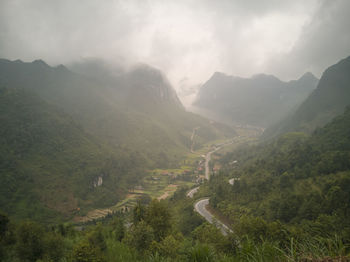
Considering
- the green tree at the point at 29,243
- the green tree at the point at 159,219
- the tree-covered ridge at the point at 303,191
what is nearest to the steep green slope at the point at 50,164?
the green tree at the point at 29,243

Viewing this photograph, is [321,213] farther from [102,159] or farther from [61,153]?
[61,153]

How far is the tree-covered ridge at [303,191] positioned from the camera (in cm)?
3475

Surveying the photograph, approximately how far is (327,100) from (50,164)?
20088cm

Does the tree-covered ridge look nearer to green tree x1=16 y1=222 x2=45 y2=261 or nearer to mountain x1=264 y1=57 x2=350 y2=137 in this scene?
green tree x1=16 y1=222 x2=45 y2=261

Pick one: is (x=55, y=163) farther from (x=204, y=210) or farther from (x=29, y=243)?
(x=29, y=243)

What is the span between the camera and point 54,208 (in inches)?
3206

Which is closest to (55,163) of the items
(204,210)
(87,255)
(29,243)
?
(204,210)

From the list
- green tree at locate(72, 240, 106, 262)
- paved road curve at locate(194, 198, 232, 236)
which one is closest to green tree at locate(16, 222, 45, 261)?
green tree at locate(72, 240, 106, 262)

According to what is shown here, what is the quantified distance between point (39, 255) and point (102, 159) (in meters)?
107

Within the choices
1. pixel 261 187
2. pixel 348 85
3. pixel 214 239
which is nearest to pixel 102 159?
pixel 261 187

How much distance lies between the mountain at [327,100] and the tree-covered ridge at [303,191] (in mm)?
73229

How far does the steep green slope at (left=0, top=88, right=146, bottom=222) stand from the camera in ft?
263

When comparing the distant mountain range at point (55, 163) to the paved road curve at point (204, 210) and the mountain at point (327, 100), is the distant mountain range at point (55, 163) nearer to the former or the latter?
the paved road curve at point (204, 210)

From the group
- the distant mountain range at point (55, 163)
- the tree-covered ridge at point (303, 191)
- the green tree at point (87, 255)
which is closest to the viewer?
the green tree at point (87, 255)
